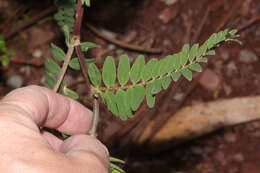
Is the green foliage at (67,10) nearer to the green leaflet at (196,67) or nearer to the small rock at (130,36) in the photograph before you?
the green leaflet at (196,67)

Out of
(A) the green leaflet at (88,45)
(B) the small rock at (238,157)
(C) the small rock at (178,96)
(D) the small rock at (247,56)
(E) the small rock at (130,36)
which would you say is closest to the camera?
(A) the green leaflet at (88,45)

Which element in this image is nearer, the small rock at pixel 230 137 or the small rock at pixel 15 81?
the small rock at pixel 230 137

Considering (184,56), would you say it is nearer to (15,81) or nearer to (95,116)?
(95,116)

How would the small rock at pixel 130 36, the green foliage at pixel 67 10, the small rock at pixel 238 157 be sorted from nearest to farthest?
the green foliage at pixel 67 10 → the small rock at pixel 238 157 → the small rock at pixel 130 36

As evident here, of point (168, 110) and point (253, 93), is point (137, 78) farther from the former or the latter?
point (253, 93)

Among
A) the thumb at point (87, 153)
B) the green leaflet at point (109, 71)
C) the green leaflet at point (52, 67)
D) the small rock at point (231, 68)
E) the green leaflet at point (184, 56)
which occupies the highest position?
the green leaflet at point (184, 56)

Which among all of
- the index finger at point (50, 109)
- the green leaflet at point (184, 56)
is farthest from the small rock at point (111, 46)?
the green leaflet at point (184, 56)

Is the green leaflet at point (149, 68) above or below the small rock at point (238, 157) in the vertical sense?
above

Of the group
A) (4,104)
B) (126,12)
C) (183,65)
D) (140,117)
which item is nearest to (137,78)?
(183,65)
